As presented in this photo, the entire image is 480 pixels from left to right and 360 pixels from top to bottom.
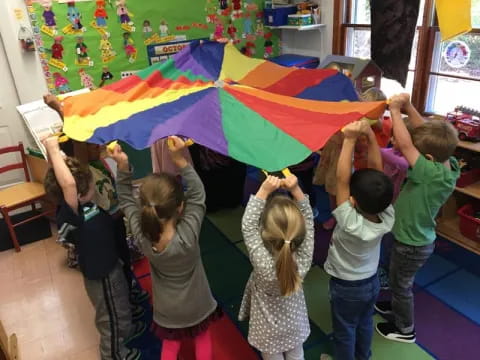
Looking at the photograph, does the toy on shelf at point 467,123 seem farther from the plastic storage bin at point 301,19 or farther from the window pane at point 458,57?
the plastic storage bin at point 301,19

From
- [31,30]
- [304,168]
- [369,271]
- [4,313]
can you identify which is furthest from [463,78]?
[4,313]

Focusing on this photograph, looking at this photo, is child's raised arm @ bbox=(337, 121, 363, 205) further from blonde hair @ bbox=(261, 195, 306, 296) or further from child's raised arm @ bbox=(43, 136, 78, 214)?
child's raised arm @ bbox=(43, 136, 78, 214)

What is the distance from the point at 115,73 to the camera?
4.02 m

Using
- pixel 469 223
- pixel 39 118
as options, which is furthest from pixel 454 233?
pixel 39 118

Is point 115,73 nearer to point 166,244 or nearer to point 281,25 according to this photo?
point 281,25

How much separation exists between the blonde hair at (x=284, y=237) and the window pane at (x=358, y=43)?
306 cm

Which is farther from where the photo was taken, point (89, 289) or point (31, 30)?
point (31, 30)

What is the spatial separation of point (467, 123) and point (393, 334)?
166 centimetres

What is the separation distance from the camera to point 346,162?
70.7 inches

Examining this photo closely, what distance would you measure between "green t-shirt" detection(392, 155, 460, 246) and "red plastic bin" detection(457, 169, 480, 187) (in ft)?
3.49

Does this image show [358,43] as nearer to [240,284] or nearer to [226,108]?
[226,108]

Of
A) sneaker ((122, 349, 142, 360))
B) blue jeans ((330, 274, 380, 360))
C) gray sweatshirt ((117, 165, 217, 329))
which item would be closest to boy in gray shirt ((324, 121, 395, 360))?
blue jeans ((330, 274, 380, 360))

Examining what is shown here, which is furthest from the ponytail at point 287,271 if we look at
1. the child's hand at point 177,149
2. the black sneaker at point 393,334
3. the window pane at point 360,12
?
the window pane at point 360,12

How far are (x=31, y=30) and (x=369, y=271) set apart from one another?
11.1ft
